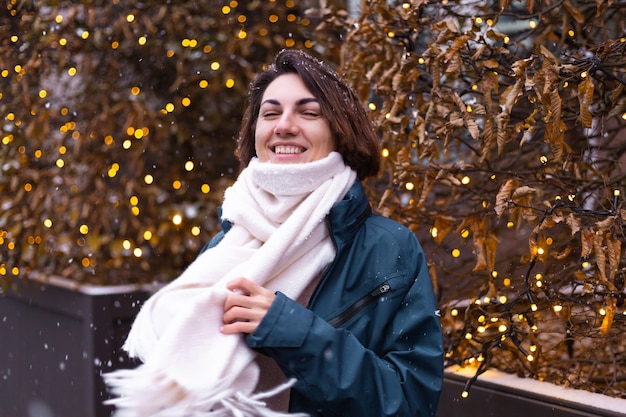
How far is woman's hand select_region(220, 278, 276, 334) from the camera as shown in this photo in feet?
6.73

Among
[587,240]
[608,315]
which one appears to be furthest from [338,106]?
[608,315]

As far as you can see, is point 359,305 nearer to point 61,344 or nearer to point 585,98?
point 585,98

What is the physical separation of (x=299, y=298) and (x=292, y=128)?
491 mm

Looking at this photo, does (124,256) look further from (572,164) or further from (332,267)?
(332,267)

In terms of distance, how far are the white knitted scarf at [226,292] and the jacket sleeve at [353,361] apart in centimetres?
10

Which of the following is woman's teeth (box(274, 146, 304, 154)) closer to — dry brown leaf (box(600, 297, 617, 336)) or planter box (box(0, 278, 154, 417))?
dry brown leaf (box(600, 297, 617, 336))

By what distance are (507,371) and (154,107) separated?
3.48 metres

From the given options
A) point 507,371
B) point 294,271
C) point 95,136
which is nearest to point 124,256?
point 95,136

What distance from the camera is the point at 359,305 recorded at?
220cm

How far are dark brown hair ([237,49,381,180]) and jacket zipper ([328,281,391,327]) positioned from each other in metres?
0.45

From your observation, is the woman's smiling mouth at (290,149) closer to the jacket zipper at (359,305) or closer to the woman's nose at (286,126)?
the woman's nose at (286,126)

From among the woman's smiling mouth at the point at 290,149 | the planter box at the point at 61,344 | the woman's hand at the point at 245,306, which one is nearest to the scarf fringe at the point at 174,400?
the woman's hand at the point at 245,306

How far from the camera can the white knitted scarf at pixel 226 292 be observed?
202 centimetres

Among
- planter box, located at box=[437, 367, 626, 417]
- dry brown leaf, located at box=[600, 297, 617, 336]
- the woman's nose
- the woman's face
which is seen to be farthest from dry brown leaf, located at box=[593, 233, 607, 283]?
the woman's nose
